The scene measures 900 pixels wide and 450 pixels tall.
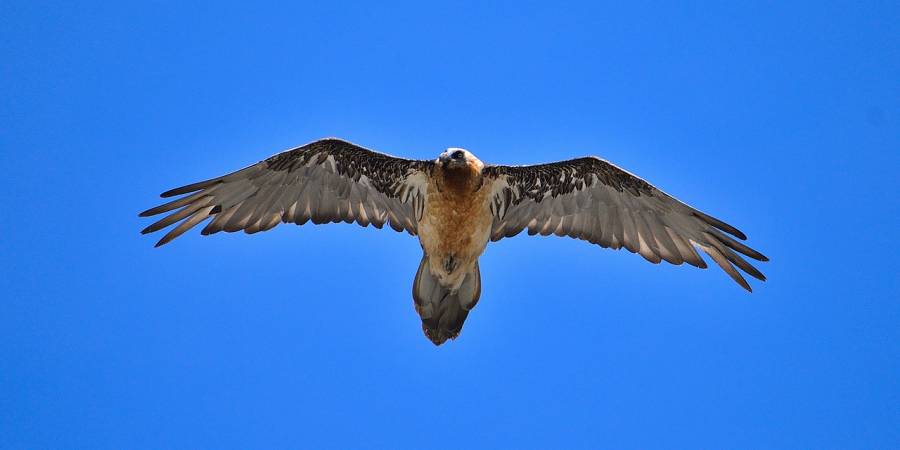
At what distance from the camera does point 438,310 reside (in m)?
11.8

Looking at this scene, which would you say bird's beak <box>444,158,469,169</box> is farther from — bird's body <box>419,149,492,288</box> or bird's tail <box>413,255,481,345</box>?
bird's tail <box>413,255,481,345</box>

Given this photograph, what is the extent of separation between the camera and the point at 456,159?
1112 cm

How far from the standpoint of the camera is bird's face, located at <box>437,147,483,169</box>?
438 inches

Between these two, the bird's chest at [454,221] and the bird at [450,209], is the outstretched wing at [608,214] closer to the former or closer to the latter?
the bird at [450,209]

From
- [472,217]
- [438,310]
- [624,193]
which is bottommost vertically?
[438,310]

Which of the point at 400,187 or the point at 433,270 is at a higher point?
the point at 400,187

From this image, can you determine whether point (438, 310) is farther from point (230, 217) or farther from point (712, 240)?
point (712, 240)

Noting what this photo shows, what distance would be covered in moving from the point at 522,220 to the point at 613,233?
137cm

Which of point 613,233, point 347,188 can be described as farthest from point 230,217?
point 613,233

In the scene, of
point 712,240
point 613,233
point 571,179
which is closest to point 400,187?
point 571,179

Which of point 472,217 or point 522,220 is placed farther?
point 522,220

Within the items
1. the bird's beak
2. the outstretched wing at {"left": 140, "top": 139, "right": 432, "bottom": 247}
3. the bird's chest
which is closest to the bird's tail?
the bird's chest

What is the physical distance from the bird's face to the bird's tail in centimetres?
143

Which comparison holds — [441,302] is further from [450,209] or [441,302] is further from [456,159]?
[456,159]
